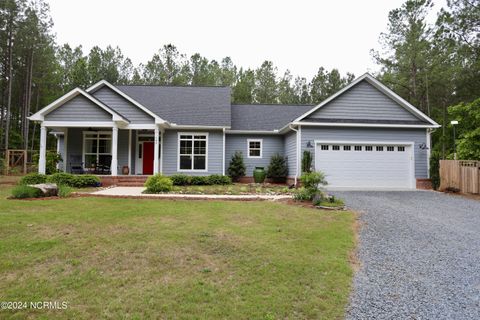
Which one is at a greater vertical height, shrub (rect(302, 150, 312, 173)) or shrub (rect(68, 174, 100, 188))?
shrub (rect(302, 150, 312, 173))

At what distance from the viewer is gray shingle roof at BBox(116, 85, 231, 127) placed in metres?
17.1

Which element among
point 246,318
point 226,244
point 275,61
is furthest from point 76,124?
point 275,61

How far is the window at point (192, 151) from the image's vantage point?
665 inches

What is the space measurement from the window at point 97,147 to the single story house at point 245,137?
0.05 meters

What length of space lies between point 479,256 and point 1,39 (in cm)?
3253

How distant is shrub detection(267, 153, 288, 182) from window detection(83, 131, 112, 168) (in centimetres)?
887

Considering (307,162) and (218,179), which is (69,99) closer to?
(218,179)

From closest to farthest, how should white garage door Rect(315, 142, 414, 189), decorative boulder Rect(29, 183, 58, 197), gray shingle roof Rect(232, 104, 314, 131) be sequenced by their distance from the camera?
decorative boulder Rect(29, 183, 58, 197) → white garage door Rect(315, 142, 414, 189) → gray shingle roof Rect(232, 104, 314, 131)

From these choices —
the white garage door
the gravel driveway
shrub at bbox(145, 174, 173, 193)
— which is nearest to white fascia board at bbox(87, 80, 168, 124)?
shrub at bbox(145, 174, 173, 193)

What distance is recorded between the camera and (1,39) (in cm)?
2442

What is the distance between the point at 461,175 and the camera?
42.0 feet

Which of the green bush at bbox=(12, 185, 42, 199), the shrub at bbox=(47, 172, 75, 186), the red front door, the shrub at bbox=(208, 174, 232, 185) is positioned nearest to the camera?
the green bush at bbox=(12, 185, 42, 199)

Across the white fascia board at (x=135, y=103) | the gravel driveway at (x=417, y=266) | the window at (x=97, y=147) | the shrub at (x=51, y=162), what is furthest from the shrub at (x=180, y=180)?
the gravel driveway at (x=417, y=266)

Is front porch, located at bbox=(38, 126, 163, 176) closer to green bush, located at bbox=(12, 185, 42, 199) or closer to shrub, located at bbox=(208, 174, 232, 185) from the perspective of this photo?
shrub, located at bbox=(208, 174, 232, 185)
